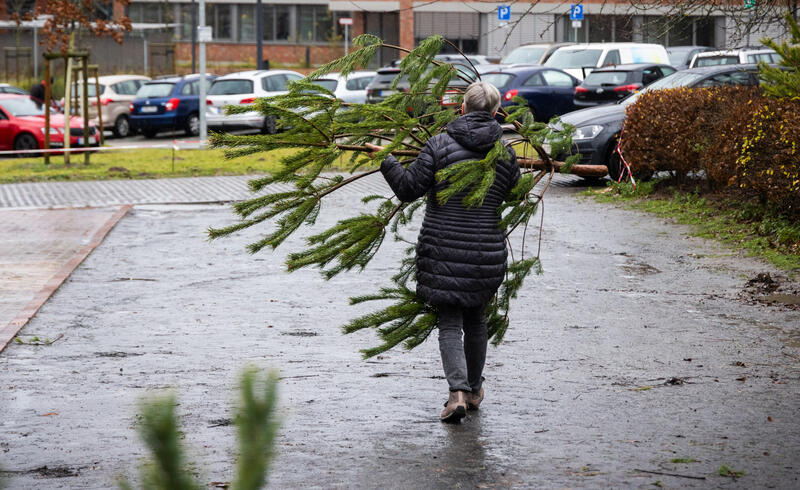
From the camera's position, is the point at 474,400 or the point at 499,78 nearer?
the point at 474,400

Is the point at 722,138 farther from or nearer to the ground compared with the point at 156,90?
nearer to the ground

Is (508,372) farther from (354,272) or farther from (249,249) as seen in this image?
Answer: (354,272)

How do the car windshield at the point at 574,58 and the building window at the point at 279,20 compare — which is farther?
the building window at the point at 279,20

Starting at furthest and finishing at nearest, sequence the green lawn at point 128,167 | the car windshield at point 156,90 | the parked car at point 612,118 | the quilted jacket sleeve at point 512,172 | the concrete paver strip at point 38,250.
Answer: the car windshield at point 156,90 → the green lawn at point 128,167 → the parked car at point 612,118 → the concrete paver strip at point 38,250 → the quilted jacket sleeve at point 512,172

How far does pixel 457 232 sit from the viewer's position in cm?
576

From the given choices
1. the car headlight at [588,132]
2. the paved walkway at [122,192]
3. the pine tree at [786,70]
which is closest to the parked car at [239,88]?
the paved walkway at [122,192]

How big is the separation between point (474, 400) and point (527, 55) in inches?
1161

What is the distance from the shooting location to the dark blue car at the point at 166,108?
29359 mm

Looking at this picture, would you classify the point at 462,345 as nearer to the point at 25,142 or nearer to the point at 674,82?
the point at 674,82

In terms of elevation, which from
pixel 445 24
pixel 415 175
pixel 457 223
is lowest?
pixel 457 223

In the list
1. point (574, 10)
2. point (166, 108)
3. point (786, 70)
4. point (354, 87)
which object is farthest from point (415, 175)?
point (166, 108)

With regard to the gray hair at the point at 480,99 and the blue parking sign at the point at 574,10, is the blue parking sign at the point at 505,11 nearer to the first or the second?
the blue parking sign at the point at 574,10

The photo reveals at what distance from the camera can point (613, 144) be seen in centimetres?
1705

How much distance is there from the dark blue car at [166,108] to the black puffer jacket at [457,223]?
24.5 meters
